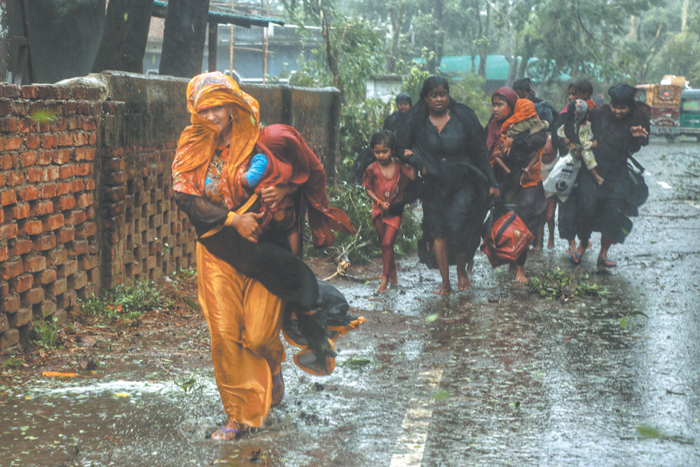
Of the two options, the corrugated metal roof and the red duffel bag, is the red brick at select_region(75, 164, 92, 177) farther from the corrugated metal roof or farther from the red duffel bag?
the corrugated metal roof

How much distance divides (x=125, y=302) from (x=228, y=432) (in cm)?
279

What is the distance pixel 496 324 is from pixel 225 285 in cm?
318

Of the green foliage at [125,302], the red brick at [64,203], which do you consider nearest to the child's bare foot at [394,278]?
the green foliage at [125,302]

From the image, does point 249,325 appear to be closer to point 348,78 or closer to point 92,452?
point 92,452

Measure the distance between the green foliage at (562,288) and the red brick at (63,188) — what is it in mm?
4358

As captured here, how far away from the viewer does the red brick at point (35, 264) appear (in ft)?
18.0

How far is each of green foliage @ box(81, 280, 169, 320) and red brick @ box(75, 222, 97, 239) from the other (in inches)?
19.6

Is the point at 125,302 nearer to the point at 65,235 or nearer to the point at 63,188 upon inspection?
the point at 65,235

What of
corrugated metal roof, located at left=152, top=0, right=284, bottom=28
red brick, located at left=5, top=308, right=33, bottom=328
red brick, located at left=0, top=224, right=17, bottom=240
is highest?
corrugated metal roof, located at left=152, top=0, right=284, bottom=28

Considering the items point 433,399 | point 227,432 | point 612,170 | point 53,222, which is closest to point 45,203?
point 53,222

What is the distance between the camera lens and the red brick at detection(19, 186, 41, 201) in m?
5.39

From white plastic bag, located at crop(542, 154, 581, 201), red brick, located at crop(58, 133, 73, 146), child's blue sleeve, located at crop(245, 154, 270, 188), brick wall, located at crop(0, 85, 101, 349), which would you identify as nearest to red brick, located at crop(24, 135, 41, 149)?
brick wall, located at crop(0, 85, 101, 349)

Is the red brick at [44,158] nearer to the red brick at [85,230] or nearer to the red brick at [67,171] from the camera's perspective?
the red brick at [67,171]

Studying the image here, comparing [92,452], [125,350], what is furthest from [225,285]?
[125,350]
